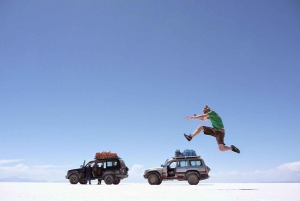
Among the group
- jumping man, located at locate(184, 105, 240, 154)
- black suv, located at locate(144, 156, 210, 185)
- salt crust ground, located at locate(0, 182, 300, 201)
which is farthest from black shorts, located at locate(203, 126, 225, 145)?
black suv, located at locate(144, 156, 210, 185)

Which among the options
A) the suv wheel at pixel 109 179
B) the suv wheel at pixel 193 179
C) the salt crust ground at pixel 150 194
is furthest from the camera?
the suv wheel at pixel 109 179

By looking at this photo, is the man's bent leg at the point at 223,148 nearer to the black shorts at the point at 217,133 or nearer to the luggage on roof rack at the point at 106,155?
the black shorts at the point at 217,133

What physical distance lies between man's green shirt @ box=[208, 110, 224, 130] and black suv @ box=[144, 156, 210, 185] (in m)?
10.5

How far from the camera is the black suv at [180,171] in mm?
18984

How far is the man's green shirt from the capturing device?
30.1 ft

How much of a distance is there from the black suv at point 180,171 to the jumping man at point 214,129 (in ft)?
34.0

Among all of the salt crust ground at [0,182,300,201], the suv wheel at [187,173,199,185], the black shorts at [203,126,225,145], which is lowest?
the salt crust ground at [0,182,300,201]

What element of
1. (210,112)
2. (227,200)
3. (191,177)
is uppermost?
(210,112)

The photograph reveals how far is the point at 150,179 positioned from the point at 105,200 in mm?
11640

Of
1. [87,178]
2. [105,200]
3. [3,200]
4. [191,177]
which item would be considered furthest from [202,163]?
[3,200]

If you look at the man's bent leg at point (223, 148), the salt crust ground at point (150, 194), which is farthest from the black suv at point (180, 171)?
the man's bent leg at point (223, 148)

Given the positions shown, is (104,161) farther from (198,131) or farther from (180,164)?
(198,131)

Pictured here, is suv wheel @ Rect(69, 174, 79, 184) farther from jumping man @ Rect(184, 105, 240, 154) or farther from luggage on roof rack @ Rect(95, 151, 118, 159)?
jumping man @ Rect(184, 105, 240, 154)

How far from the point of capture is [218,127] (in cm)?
927
